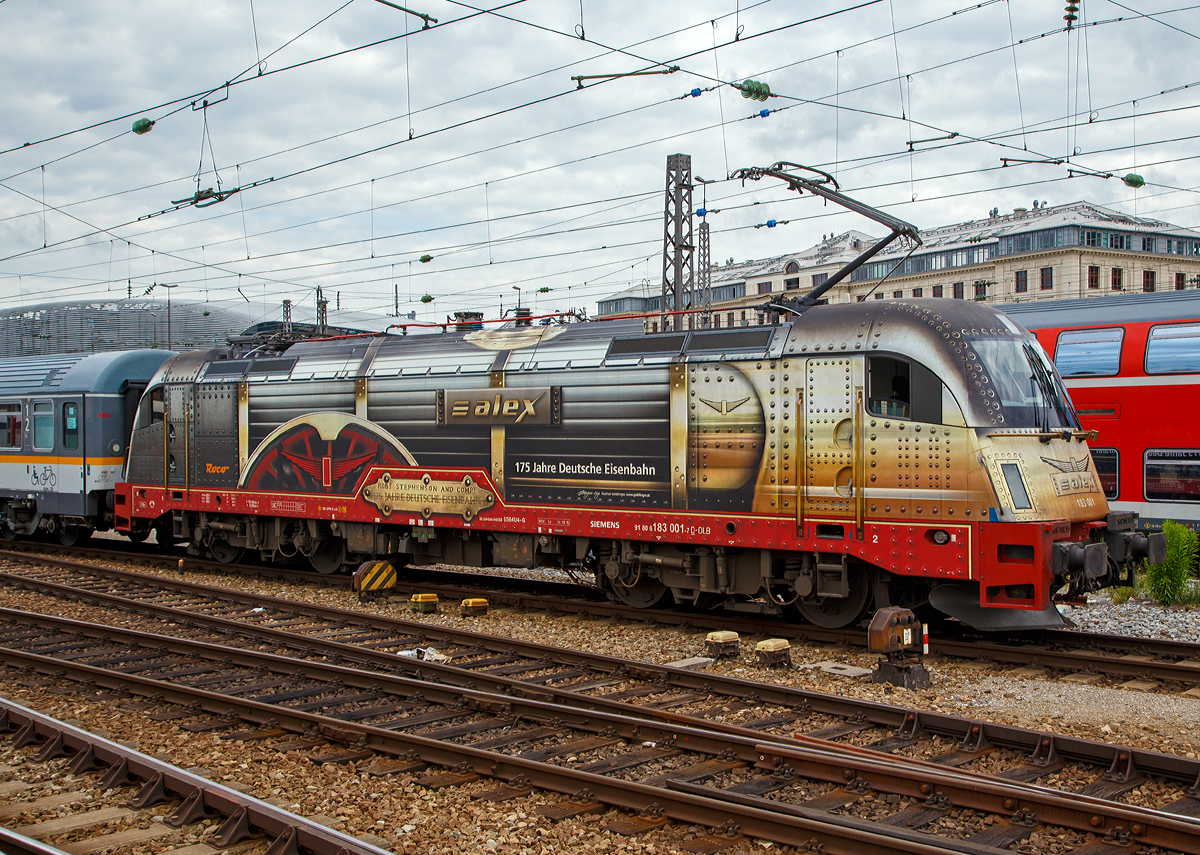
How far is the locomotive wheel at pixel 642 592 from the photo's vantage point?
41.4ft

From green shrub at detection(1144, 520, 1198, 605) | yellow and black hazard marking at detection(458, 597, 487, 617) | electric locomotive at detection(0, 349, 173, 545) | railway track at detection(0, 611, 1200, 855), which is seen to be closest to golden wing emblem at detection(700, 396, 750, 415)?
yellow and black hazard marking at detection(458, 597, 487, 617)

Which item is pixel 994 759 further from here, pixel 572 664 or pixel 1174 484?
pixel 1174 484

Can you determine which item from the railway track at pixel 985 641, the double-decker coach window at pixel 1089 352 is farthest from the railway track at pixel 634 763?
the double-decker coach window at pixel 1089 352

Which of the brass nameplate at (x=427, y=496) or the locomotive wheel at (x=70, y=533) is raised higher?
the brass nameplate at (x=427, y=496)

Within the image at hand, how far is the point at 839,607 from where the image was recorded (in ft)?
36.7

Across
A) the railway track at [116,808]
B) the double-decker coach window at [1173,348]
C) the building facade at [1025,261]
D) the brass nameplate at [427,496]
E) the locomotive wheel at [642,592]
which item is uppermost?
the building facade at [1025,261]

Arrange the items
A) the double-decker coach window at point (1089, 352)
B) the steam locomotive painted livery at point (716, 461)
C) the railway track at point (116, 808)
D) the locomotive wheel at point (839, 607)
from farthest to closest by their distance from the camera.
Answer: the double-decker coach window at point (1089, 352) → the locomotive wheel at point (839, 607) → the steam locomotive painted livery at point (716, 461) → the railway track at point (116, 808)

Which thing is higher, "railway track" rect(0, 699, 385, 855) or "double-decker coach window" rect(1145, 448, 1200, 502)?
"double-decker coach window" rect(1145, 448, 1200, 502)

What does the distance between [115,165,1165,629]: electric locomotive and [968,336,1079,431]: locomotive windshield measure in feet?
0.09

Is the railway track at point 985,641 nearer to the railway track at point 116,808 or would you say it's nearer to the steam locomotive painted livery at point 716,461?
the steam locomotive painted livery at point 716,461

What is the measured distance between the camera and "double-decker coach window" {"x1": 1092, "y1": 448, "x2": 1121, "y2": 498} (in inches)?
585

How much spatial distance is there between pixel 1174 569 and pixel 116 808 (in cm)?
1249

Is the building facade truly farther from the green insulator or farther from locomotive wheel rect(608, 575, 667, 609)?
locomotive wheel rect(608, 575, 667, 609)

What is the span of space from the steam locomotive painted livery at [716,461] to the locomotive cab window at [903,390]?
22 millimetres
